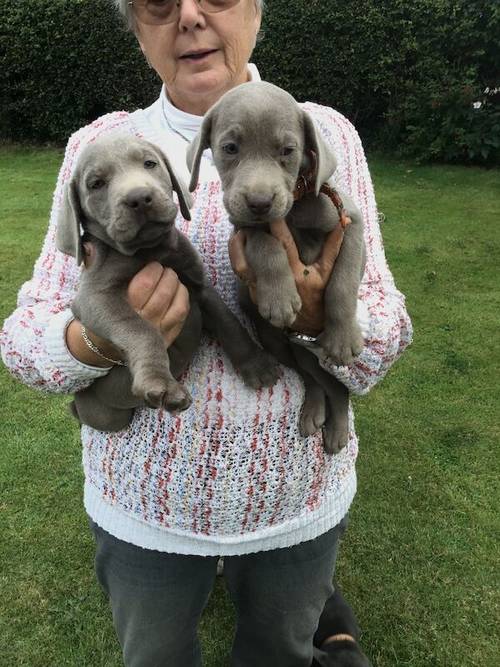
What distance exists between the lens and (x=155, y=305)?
77.0 inches

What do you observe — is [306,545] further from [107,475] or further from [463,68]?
[463,68]

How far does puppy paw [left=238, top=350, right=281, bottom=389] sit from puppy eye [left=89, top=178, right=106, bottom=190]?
2.26 ft

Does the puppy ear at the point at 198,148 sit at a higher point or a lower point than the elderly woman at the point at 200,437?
higher

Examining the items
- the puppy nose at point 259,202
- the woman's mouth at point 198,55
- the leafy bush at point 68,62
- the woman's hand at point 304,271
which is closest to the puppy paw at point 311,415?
the woman's hand at point 304,271

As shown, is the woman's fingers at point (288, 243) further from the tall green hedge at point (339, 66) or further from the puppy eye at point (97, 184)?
the tall green hedge at point (339, 66)

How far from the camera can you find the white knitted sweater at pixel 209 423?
2086mm

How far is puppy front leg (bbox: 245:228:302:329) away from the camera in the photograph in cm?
190

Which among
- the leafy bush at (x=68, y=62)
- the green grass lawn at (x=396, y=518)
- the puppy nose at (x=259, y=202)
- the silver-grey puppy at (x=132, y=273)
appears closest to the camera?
the puppy nose at (x=259, y=202)

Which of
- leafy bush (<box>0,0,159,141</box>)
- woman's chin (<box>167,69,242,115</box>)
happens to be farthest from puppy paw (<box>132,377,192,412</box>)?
leafy bush (<box>0,0,159,141</box>)

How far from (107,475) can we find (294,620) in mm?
878

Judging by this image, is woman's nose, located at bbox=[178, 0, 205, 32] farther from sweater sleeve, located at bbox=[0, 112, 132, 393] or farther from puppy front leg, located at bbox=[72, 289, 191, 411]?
puppy front leg, located at bbox=[72, 289, 191, 411]

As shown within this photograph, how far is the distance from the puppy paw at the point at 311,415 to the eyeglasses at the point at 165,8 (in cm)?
133

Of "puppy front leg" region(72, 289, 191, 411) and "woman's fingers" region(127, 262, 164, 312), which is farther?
"woman's fingers" region(127, 262, 164, 312)

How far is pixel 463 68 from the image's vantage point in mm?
11281
